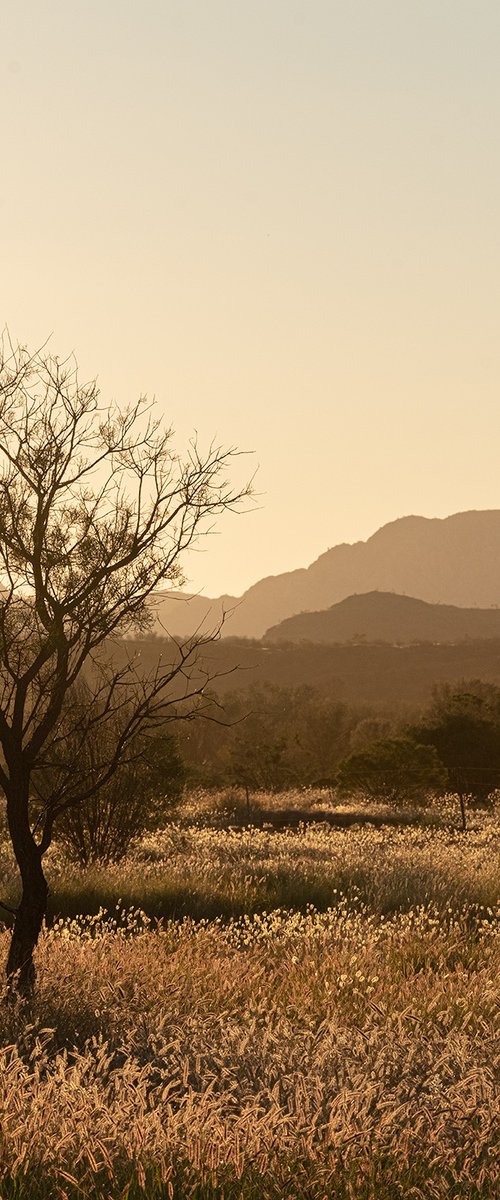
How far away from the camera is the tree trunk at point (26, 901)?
721 centimetres

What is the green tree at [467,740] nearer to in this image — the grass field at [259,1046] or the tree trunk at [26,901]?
the grass field at [259,1046]

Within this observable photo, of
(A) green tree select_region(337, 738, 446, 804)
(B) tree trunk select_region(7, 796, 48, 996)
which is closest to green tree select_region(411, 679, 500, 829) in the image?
(A) green tree select_region(337, 738, 446, 804)

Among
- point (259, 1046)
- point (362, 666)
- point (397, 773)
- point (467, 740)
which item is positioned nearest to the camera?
point (259, 1046)

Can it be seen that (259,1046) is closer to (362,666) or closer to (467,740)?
(467,740)

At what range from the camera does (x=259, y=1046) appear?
5.46m

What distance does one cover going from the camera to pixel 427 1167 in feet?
12.6

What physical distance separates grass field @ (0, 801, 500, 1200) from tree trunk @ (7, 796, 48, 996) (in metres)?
0.27

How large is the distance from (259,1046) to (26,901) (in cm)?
245

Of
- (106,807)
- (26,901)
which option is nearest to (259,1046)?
(26,901)

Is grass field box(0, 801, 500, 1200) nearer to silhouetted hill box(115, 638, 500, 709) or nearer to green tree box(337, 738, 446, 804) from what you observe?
green tree box(337, 738, 446, 804)

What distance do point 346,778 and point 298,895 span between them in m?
19.3

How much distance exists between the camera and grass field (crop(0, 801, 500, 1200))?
12.0ft

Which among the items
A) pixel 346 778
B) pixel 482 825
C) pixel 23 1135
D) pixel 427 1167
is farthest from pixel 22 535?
pixel 346 778

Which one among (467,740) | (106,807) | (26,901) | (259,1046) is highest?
(26,901)
